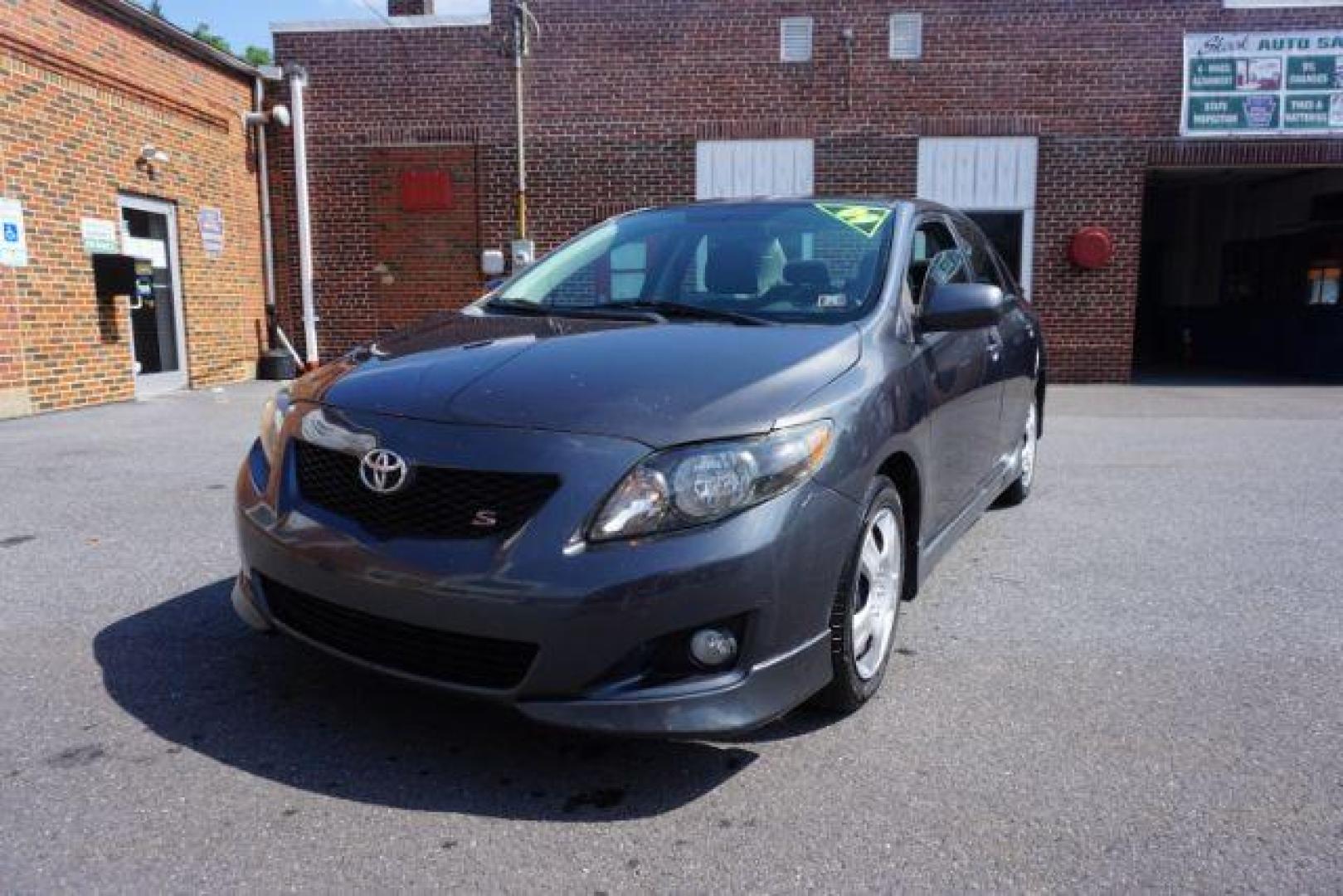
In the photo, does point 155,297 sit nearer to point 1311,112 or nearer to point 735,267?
point 735,267

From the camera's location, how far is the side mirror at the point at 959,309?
3.30 meters

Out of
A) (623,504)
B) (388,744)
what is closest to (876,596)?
(623,504)

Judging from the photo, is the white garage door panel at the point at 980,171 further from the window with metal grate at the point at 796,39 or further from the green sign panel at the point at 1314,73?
the green sign panel at the point at 1314,73

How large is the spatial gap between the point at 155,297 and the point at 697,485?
35.8 ft

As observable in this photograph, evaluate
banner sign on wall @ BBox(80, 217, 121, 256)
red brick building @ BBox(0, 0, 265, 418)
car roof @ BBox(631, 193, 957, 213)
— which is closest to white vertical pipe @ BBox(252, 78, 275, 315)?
red brick building @ BBox(0, 0, 265, 418)

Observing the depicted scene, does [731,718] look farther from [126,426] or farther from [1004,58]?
[1004,58]

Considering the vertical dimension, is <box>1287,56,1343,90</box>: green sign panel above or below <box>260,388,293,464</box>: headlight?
above

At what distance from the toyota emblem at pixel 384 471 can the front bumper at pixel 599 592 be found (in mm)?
35

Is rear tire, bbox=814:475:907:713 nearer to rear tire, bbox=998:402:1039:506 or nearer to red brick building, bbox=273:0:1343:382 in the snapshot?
rear tire, bbox=998:402:1039:506

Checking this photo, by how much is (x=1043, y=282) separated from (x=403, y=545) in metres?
12.2

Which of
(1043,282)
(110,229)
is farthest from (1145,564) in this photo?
(110,229)

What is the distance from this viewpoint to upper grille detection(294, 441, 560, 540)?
2314mm

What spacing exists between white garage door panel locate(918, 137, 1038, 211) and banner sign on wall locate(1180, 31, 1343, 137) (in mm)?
2021

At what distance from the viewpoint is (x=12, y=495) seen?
5.75m
